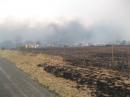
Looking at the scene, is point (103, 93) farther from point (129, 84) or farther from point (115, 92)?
point (129, 84)

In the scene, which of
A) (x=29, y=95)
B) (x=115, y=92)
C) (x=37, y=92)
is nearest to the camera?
(x=29, y=95)

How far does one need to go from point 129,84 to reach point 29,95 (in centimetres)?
1228

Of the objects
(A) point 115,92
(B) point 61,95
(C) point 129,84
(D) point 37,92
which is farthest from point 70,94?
(C) point 129,84

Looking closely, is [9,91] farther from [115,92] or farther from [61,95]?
[115,92]

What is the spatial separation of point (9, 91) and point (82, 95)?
19.6ft

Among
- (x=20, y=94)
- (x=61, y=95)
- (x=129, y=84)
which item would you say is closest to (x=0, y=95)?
(x=20, y=94)

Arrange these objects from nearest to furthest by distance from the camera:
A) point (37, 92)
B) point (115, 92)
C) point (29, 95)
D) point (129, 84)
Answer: point (29, 95)
point (37, 92)
point (115, 92)
point (129, 84)

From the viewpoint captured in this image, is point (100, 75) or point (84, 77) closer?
point (84, 77)

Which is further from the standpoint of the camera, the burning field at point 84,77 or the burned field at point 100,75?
the burned field at point 100,75

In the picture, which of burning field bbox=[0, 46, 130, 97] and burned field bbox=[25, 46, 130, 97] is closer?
burning field bbox=[0, 46, 130, 97]

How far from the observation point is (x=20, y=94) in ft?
69.4

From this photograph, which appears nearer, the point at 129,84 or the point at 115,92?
the point at 115,92

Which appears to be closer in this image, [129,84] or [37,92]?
[37,92]

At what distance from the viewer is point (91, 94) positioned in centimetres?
2203
